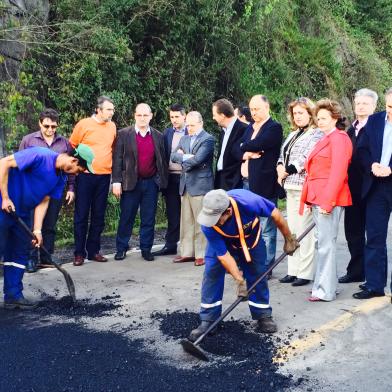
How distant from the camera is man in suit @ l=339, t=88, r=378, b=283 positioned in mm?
5984

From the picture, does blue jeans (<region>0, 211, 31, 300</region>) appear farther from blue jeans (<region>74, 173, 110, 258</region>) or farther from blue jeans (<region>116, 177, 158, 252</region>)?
blue jeans (<region>116, 177, 158, 252</region>)

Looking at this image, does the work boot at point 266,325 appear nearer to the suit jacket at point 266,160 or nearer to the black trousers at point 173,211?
the suit jacket at point 266,160

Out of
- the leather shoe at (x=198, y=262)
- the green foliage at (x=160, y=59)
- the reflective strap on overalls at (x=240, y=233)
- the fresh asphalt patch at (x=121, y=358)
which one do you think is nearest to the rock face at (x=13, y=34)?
the green foliage at (x=160, y=59)

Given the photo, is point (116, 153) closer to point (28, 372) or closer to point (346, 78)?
point (28, 372)

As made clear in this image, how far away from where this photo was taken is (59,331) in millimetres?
5000

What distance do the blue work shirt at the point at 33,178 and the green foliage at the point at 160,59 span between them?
12.7 feet

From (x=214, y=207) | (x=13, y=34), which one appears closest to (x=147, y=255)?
(x=214, y=207)

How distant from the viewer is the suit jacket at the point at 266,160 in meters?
6.49

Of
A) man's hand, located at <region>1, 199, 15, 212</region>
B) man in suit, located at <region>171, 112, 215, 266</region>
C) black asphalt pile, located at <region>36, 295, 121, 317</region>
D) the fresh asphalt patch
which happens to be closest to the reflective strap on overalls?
the fresh asphalt patch

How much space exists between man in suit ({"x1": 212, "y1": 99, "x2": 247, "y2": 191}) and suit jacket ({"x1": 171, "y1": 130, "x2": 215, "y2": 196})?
204 millimetres

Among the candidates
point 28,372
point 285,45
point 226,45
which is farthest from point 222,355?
point 285,45

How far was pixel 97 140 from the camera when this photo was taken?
7.43 meters

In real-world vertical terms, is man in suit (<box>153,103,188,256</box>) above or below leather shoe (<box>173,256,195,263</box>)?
above

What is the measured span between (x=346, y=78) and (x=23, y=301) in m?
15.3
